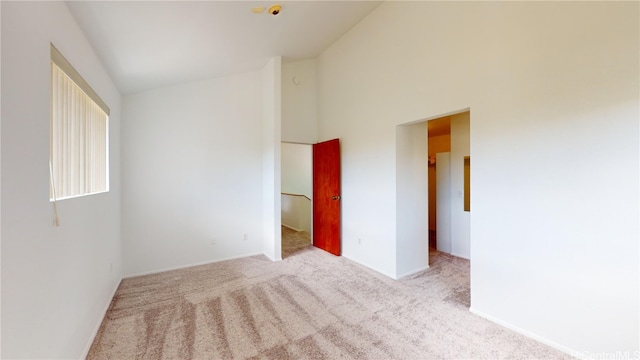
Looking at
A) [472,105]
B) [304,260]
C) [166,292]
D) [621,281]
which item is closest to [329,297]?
[304,260]

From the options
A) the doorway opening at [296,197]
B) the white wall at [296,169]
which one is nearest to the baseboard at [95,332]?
the doorway opening at [296,197]

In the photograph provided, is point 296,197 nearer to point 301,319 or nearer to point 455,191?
point 455,191

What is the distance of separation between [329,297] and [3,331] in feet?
7.88

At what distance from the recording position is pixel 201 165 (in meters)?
3.94

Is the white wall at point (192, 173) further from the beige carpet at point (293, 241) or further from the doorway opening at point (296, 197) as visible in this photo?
the doorway opening at point (296, 197)

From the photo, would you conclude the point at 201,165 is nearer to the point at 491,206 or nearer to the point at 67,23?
the point at 67,23

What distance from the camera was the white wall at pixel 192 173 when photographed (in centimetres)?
351

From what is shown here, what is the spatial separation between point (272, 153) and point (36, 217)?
294 centimetres

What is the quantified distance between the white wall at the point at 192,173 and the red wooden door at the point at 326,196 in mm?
1108

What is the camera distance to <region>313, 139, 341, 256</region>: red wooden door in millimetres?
4332

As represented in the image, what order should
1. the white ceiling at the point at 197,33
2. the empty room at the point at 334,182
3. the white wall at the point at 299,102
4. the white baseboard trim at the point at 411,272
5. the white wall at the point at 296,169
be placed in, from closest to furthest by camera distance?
1. the empty room at the point at 334,182
2. the white ceiling at the point at 197,33
3. the white baseboard trim at the point at 411,272
4. the white wall at the point at 299,102
5. the white wall at the point at 296,169

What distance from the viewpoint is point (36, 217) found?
1.29 metres

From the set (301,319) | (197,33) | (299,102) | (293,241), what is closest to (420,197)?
(301,319)

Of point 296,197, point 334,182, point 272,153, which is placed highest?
point 272,153
